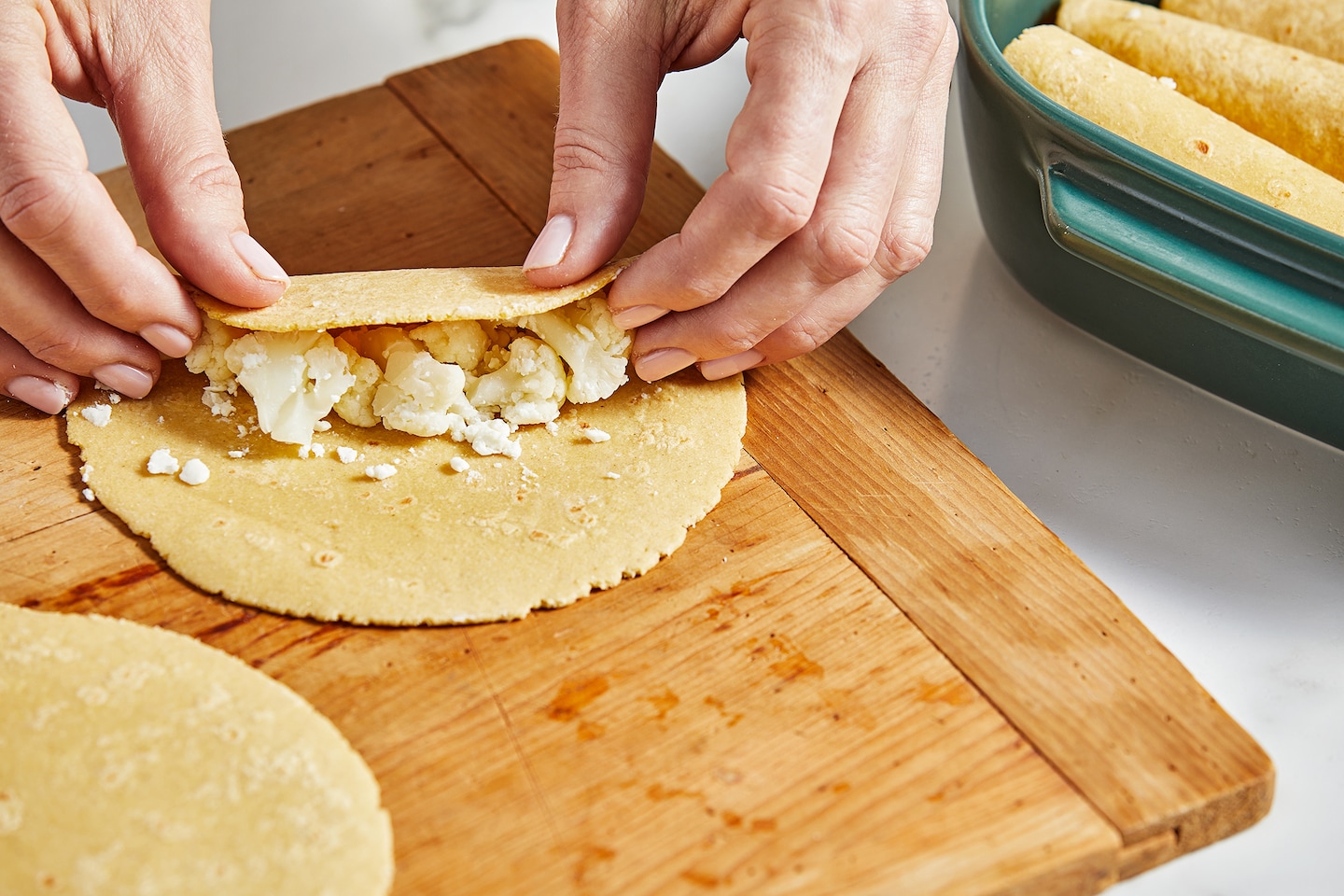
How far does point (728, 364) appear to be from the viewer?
156cm

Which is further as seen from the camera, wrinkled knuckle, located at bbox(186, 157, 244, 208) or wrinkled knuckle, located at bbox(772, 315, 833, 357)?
wrinkled knuckle, located at bbox(772, 315, 833, 357)

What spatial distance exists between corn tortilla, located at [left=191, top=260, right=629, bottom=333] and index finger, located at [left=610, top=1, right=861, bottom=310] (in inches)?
7.0

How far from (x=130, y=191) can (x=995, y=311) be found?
1.57 m

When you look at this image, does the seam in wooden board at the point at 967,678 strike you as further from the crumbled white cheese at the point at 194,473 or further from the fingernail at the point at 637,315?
the crumbled white cheese at the point at 194,473

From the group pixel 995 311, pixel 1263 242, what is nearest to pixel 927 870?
pixel 1263 242

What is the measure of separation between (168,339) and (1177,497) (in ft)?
4.70

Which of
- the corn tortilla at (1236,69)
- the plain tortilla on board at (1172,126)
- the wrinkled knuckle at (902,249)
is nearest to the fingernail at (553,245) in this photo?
the wrinkled knuckle at (902,249)

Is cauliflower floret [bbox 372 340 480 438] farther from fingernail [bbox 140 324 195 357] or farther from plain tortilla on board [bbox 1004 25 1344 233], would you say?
plain tortilla on board [bbox 1004 25 1344 233]

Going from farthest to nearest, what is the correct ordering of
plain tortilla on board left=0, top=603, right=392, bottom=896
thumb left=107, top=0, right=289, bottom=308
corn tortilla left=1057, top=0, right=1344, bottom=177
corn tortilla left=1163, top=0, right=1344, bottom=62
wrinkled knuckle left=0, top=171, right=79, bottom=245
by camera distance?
corn tortilla left=1163, top=0, right=1344, bottom=62, corn tortilla left=1057, top=0, right=1344, bottom=177, thumb left=107, top=0, right=289, bottom=308, wrinkled knuckle left=0, top=171, right=79, bottom=245, plain tortilla on board left=0, top=603, right=392, bottom=896

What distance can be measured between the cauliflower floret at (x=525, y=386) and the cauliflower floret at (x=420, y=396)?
0.10 feet

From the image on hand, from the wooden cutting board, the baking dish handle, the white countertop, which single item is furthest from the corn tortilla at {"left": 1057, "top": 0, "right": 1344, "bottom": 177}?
the wooden cutting board

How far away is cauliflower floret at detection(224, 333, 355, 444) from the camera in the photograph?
4.67ft

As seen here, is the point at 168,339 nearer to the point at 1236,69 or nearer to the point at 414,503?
the point at 414,503

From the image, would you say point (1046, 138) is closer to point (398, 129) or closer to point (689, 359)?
point (689, 359)
